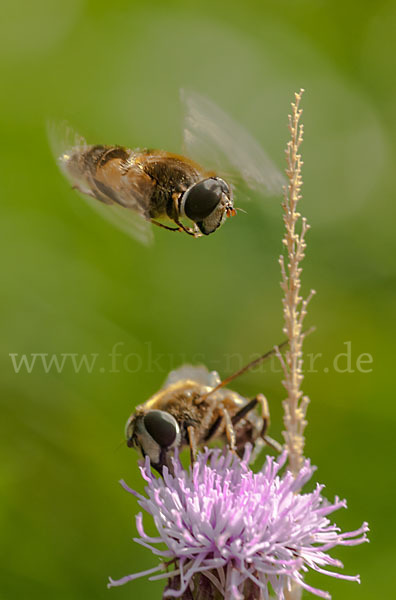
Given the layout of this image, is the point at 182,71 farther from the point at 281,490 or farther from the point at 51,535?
the point at 281,490

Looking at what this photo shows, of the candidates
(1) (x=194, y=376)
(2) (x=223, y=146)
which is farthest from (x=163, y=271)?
(2) (x=223, y=146)

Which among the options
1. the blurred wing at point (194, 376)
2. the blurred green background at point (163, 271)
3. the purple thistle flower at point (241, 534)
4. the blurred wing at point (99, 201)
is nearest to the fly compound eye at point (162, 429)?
the purple thistle flower at point (241, 534)

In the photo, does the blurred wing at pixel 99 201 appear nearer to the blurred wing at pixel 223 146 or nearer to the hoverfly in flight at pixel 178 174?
the hoverfly in flight at pixel 178 174

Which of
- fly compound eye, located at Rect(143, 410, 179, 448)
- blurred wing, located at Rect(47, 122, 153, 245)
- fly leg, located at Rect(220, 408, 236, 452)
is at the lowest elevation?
fly compound eye, located at Rect(143, 410, 179, 448)

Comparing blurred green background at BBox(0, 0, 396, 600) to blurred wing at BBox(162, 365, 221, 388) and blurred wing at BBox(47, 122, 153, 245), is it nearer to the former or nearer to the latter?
blurred wing at BBox(47, 122, 153, 245)

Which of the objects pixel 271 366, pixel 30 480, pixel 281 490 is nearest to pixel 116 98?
pixel 271 366

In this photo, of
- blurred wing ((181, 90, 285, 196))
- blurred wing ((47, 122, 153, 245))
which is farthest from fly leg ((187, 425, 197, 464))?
blurred wing ((181, 90, 285, 196))
